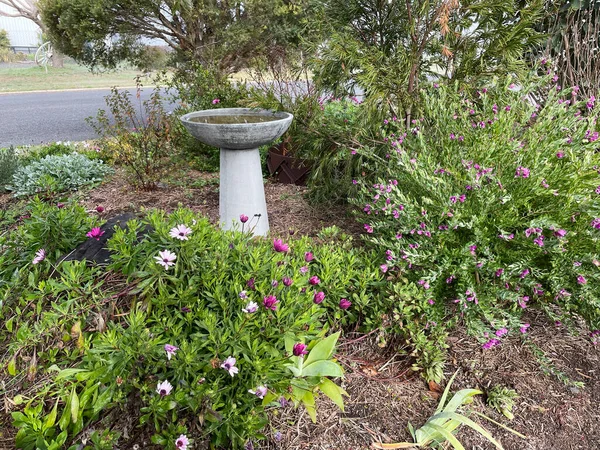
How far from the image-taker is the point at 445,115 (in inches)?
112

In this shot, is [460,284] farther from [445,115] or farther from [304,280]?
[445,115]

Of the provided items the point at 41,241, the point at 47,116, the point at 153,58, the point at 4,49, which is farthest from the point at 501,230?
the point at 4,49

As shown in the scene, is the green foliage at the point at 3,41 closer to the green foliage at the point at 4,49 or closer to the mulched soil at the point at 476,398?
the green foliage at the point at 4,49

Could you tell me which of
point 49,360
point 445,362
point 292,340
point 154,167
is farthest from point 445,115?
point 154,167

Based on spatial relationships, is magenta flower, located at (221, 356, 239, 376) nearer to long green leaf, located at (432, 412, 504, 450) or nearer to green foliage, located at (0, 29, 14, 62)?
long green leaf, located at (432, 412, 504, 450)

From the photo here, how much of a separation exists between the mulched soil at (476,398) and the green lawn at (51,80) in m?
15.1

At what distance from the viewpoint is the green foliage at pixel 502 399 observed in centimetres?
207

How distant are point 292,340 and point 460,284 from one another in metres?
1.06

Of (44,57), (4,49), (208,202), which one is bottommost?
(208,202)

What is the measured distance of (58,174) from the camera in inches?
174

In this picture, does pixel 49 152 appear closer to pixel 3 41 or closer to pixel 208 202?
pixel 208 202

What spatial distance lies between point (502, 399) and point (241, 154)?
2402 mm

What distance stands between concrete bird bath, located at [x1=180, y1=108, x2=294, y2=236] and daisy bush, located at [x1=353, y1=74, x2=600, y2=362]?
999mm

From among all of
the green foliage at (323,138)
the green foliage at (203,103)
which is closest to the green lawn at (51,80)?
the green foliage at (203,103)
